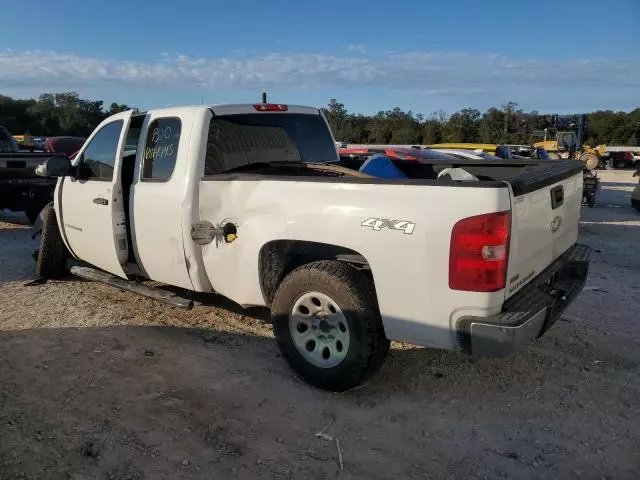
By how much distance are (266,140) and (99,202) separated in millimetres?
1704

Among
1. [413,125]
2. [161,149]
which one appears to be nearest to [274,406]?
[161,149]

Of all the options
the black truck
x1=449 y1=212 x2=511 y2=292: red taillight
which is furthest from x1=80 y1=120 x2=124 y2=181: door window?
the black truck

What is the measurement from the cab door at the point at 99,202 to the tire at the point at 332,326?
80.2 inches

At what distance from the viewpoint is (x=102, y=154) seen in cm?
552

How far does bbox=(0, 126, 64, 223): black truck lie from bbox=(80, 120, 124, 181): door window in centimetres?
493

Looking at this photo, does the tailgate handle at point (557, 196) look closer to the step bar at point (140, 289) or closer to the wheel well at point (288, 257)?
the wheel well at point (288, 257)

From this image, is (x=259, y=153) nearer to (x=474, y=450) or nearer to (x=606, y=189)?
(x=474, y=450)

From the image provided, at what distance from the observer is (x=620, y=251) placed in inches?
368

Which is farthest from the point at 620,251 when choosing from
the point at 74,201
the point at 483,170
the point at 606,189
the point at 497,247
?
the point at 606,189

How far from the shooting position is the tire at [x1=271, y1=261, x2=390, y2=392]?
355cm

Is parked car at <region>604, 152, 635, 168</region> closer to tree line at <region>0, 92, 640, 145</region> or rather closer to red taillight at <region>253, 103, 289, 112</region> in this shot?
tree line at <region>0, 92, 640, 145</region>

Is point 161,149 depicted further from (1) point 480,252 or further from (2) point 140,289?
(1) point 480,252

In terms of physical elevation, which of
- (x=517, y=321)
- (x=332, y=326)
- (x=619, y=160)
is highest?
(x=517, y=321)

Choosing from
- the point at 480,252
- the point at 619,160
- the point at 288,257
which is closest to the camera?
the point at 480,252
